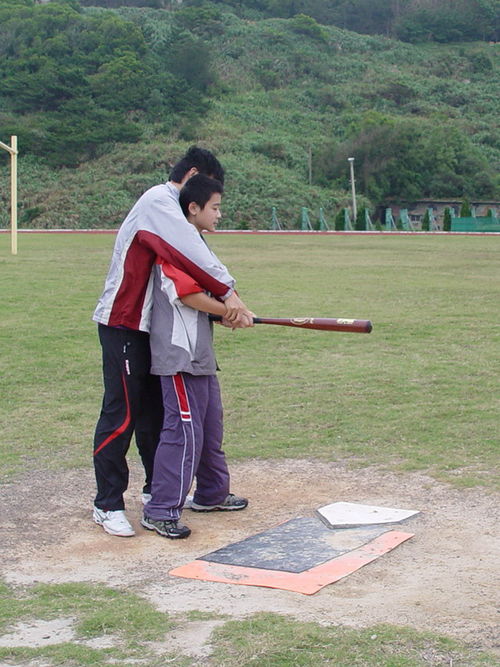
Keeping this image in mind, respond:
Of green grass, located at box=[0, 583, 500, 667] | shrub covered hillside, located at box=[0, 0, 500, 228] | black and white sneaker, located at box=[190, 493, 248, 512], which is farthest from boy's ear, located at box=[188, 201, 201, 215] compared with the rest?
shrub covered hillside, located at box=[0, 0, 500, 228]

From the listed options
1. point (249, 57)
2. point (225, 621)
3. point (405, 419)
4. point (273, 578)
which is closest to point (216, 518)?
point (273, 578)

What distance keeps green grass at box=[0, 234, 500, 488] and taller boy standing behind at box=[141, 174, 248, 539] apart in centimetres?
165

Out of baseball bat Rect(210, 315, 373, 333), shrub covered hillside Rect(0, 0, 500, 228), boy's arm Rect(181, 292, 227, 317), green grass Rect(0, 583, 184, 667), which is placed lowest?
green grass Rect(0, 583, 184, 667)

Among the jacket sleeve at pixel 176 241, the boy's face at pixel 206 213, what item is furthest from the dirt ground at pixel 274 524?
the boy's face at pixel 206 213

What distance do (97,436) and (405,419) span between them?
3299mm

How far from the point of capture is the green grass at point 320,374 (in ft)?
24.0

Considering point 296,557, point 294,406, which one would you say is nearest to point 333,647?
point 296,557

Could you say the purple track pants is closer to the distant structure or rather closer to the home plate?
the home plate

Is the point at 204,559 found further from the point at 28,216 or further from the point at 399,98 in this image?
the point at 399,98

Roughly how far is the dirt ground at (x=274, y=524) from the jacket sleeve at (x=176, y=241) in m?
1.35

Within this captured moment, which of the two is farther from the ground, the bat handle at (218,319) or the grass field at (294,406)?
the bat handle at (218,319)

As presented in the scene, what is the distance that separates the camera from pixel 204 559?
4941 millimetres

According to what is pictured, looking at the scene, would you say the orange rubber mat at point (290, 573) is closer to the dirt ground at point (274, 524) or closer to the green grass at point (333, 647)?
the dirt ground at point (274, 524)

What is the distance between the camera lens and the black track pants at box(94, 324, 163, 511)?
543cm
